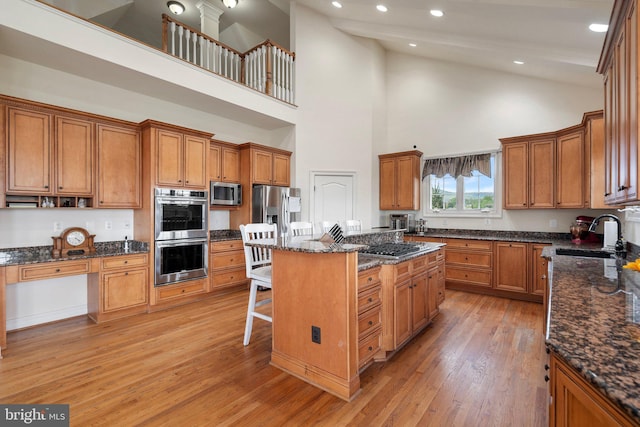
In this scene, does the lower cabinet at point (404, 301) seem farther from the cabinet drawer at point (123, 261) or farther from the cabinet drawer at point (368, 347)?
the cabinet drawer at point (123, 261)

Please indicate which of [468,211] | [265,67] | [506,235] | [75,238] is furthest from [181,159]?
[506,235]

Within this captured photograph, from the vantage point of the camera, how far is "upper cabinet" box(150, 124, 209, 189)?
396cm

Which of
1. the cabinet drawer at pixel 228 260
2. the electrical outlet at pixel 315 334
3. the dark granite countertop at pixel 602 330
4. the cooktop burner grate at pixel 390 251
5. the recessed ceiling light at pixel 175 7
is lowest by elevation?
the electrical outlet at pixel 315 334

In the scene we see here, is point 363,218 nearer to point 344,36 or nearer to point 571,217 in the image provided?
point 571,217

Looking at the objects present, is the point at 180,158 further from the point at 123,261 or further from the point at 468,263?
the point at 468,263

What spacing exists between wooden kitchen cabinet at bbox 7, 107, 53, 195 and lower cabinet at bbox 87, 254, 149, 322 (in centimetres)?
106

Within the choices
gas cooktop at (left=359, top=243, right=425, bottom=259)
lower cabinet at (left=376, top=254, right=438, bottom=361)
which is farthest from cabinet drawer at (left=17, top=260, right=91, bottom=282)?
lower cabinet at (left=376, top=254, right=438, bottom=361)

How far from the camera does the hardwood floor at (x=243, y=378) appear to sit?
1892mm

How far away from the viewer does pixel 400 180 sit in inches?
236

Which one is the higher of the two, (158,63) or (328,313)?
(158,63)

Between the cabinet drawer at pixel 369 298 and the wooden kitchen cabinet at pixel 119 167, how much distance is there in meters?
3.38

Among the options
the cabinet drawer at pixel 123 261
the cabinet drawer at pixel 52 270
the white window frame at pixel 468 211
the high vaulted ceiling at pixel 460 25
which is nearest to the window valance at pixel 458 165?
the white window frame at pixel 468 211

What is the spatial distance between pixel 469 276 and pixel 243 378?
12.8 feet

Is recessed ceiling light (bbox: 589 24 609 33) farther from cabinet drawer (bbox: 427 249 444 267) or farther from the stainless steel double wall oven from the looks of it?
the stainless steel double wall oven
